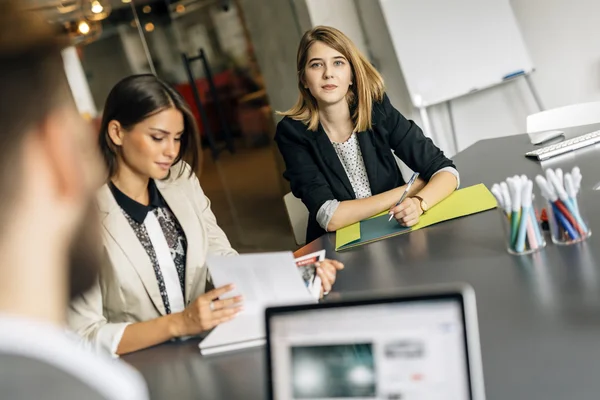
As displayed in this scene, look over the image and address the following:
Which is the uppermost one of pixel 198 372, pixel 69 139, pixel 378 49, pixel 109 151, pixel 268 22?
pixel 268 22

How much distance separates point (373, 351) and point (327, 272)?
797 millimetres

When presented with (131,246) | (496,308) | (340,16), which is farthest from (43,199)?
(340,16)

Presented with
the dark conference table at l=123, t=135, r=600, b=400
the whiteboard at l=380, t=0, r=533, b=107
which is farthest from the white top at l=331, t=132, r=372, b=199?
the whiteboard at l=380, t=0, r=533, b=107

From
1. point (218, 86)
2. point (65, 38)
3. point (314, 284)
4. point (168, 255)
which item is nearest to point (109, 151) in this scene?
point (168, 255)

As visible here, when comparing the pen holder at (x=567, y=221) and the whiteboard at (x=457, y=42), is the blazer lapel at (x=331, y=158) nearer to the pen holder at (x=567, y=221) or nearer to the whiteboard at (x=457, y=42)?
the pen holder at (x=567, y=221)

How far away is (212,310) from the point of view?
149 cm

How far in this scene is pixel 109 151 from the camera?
1857 mm

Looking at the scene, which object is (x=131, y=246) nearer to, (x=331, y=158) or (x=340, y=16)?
(x=331, y=158)

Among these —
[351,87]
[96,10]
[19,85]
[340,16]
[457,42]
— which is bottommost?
[19,85]

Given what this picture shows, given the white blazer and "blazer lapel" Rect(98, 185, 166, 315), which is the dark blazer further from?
"blazer lapel" Rect(98, 185, 166, 315)

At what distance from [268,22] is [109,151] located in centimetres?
294

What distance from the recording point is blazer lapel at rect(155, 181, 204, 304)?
6.07 ft

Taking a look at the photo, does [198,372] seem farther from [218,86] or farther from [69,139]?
[218,86]

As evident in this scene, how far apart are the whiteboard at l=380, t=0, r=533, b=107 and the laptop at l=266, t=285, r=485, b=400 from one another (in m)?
3.19
